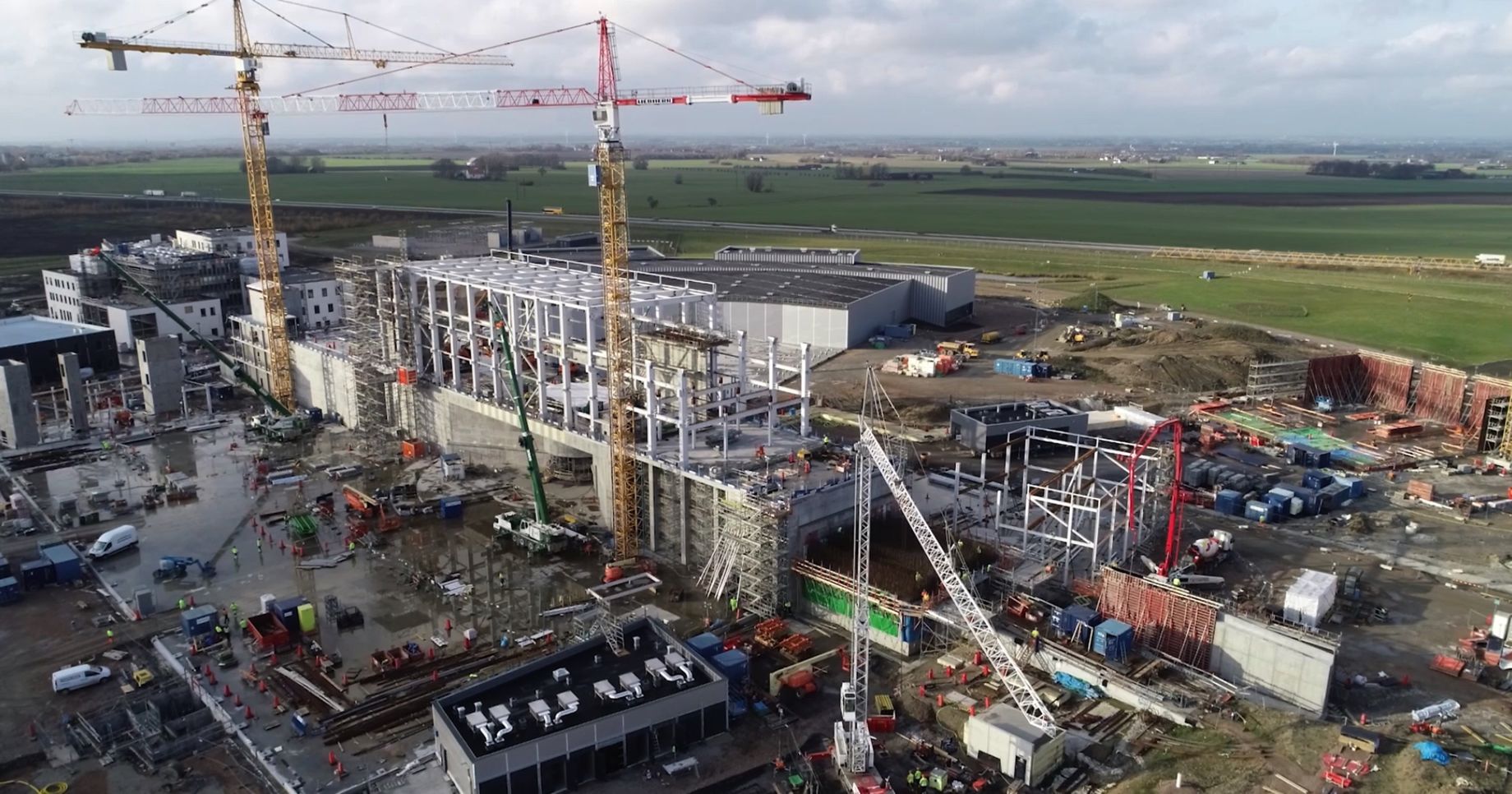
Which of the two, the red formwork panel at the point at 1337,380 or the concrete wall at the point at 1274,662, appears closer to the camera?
the concrete wall at the point at 1274,662

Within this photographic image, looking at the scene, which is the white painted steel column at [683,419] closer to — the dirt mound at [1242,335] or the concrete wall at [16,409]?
the concrete wall at [16,409]

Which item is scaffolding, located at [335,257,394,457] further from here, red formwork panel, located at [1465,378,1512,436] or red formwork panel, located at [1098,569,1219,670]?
red formwork panel, located at [1465,378,1512,436]

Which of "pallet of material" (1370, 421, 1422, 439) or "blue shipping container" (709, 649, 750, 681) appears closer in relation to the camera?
"blue shipping container" (709, 649, 750, 681)

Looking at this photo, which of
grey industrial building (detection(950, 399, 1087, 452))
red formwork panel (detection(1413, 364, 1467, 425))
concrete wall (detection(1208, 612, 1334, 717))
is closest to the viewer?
concrete wall (detection(1208, 612, 1334, 717))

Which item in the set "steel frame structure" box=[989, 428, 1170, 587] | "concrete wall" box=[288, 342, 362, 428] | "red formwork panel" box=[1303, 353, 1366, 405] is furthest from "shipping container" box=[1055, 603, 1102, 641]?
"concrete wall" box=[288, 342, 362, 428]

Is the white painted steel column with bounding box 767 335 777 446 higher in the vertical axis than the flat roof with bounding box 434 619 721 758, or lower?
higher

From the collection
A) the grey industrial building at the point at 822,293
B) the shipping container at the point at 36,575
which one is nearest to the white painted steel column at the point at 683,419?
the shipping container at the point at 36,575
